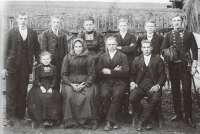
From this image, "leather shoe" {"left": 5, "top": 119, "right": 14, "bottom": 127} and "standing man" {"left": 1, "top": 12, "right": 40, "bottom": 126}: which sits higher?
"standing man" {"left": 1, "top": 12, "right": 40, "bottom": 126}

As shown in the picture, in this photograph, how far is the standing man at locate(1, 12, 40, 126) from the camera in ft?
15.7

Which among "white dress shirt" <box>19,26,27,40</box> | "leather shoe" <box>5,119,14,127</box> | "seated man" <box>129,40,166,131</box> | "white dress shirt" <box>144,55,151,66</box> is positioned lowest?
"leather shoe" <box>5,119,14,127</box>

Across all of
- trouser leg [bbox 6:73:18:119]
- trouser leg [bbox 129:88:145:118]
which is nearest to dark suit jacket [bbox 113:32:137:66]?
trouser leg [bbox 129:88:145:118]

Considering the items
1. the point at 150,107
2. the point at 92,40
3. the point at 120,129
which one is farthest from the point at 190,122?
the point at 92,40

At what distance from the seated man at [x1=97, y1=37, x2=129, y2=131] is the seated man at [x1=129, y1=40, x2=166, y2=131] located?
184 millimetres

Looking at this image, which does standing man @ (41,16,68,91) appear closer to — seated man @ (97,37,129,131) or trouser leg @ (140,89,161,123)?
seated man @ (97,37,129,131)

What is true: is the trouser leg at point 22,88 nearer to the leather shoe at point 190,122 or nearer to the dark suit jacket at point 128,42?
the dark suit jacket at point 128,42

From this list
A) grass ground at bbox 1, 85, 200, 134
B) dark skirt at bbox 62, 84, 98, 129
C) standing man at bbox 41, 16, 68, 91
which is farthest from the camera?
standing man at bbox 41, 16, 68, 91

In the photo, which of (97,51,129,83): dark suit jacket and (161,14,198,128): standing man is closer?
(161,14,198,128): standing man

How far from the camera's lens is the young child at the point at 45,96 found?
15.4ft

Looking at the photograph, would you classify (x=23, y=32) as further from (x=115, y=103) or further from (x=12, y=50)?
(x=115, y=103)

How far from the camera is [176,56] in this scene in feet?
15.9

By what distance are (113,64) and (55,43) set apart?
3.91 ft

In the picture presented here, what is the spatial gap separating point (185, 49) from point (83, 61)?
1869mm
